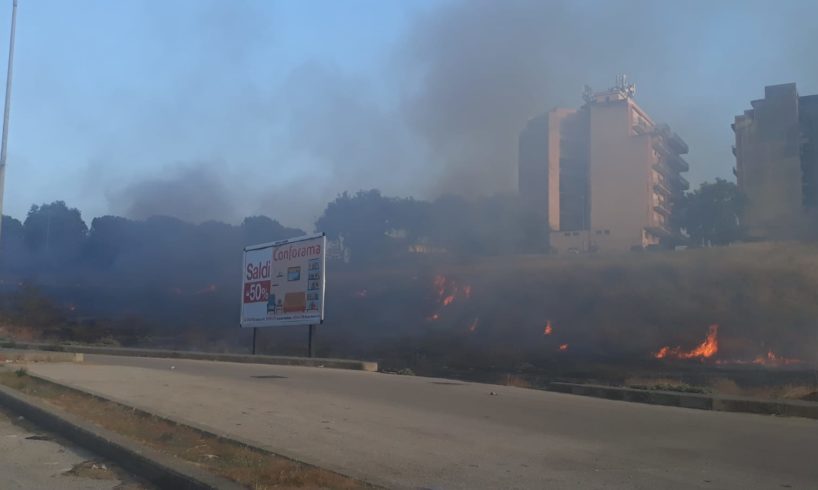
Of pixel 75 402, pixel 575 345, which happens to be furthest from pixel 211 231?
pixel 75 402

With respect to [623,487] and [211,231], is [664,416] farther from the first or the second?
[211,231]

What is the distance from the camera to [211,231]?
87750 millimetres

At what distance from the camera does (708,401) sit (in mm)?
13266

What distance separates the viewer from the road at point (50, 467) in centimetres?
634

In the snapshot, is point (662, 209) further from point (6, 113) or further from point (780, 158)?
point (6, 113)

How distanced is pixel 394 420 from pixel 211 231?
264 feet

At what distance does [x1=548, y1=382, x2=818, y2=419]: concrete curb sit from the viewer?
39.9 ft

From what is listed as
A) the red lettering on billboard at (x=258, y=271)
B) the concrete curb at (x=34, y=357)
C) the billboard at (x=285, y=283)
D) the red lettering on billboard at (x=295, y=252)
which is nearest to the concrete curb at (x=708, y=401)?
the billboard at (x=285, y=283)

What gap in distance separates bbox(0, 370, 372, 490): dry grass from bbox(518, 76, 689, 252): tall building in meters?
60.2

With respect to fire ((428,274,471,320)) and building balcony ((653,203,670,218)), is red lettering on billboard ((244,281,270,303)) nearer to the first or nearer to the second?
fire ((428,274,471,320))

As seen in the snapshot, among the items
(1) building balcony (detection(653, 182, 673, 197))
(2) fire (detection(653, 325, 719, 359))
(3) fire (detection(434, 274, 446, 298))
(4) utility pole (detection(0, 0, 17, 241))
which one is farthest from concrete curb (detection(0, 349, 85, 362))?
(1) building balcony (detection(653, 182, 673, 197))

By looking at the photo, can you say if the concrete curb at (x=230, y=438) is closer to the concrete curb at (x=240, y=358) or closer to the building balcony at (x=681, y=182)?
the concrete curb at (x=240, y=358)

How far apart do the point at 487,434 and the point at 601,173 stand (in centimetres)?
6387

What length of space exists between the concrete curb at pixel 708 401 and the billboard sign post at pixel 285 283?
11759 millimetres
